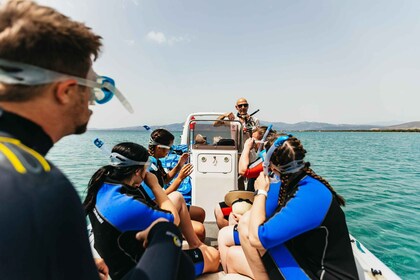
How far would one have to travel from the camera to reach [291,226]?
162 cm

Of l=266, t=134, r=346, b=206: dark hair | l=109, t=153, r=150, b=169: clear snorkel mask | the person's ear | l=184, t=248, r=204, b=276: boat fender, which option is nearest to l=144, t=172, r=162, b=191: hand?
l=109, t=153, r=150, b=169: clear snorkel mask

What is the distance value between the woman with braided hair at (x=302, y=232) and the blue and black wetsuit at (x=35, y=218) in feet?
4.35

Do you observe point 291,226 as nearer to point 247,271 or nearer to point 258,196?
point 258,196

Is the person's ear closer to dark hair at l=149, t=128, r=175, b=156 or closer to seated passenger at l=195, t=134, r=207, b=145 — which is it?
dark hair at l=149, t=128, r=175, b=156

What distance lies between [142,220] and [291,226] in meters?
1.00

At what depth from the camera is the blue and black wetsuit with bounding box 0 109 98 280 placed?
1.65 feet

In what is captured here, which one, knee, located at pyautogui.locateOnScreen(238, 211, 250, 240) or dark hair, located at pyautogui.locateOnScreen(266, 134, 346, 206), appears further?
knee, located at pyautogui.locateOnScreen(238, 211, 250, 240)

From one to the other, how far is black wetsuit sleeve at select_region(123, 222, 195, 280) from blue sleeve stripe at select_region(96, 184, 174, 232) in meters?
0.79

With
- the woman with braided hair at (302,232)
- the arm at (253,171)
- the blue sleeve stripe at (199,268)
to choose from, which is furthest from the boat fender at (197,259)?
the arm at (253,171)

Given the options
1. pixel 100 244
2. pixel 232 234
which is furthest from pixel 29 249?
pixel 232 234

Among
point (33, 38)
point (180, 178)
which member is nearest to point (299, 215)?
point (33, 38)

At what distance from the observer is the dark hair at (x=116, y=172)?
6.05 ft

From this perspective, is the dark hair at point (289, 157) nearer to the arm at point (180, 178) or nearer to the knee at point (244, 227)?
the knee at point (244, 227)

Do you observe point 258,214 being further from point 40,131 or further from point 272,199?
point 40,131
